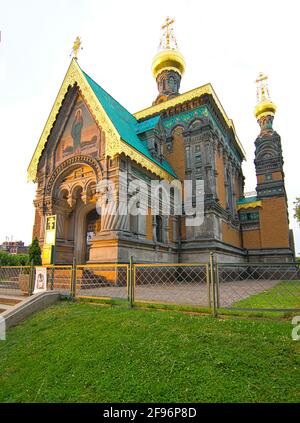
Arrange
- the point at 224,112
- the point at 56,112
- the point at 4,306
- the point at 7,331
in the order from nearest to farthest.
A: the point at 7,331 < the point at 4,306 < the point at 56,112 < the point at 224,112

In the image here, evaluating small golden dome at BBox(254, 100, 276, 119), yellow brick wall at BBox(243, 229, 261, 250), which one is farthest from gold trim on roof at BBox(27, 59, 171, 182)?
small golden dome at BBox(254, 100, 276, 119)

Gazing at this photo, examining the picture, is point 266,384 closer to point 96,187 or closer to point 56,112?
point 96,187

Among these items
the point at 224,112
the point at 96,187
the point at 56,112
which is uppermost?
the point at 224,112

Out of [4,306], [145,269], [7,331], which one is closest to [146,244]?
[145,269]

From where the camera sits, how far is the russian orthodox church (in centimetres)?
1217

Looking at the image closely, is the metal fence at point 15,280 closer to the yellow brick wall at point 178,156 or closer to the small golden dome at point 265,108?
the yellow brick wall at point 178,156

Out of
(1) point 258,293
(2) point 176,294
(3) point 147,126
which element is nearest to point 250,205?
(3) point 147,126

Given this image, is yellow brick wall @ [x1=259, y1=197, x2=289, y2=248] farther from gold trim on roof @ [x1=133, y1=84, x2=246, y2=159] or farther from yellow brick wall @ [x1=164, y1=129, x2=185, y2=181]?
yellow brick wall @ [x1=164, y1=129, x2=185, y2=181]

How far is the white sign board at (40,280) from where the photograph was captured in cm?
771

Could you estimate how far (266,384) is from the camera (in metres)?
2.91

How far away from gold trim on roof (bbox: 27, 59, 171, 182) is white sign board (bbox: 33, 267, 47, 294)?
5941 mm

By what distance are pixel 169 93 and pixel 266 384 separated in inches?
872

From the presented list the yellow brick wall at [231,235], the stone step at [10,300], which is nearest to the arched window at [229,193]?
the yellow brick wall at [231,235]

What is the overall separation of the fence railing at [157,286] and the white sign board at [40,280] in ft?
0.67
